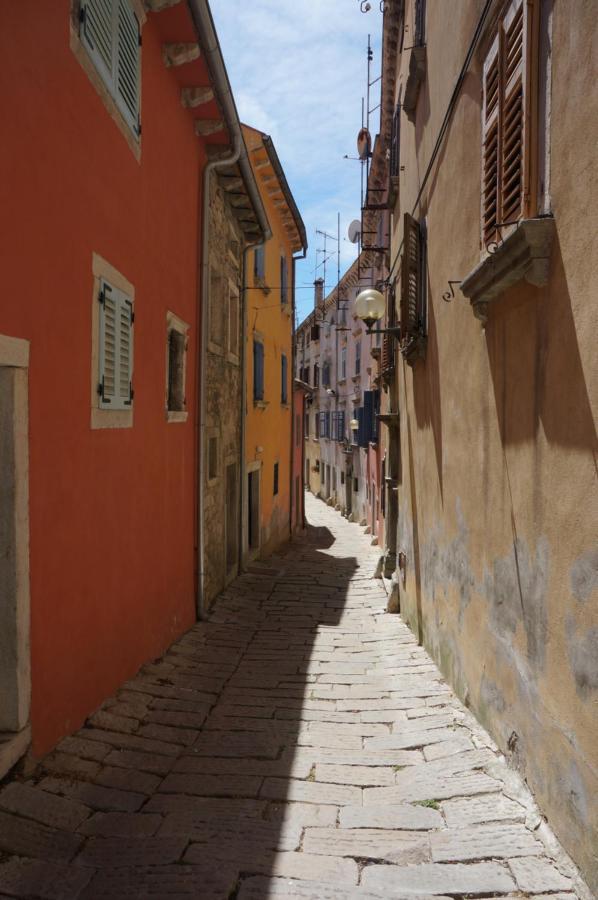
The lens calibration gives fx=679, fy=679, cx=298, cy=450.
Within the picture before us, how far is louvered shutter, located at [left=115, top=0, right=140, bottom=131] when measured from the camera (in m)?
5.38

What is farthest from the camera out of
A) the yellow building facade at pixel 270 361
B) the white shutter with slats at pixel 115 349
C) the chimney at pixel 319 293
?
the chimney at pixel 319 293

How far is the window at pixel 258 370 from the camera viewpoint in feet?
46.3

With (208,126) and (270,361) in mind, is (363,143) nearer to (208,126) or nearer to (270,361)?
(270,361)

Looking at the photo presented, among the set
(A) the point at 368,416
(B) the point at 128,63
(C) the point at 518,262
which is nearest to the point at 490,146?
(C) the point at 518,262

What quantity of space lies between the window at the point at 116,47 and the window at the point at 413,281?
334cm

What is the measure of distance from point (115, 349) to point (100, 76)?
76.1 inches

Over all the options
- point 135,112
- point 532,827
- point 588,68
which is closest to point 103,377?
point 135,112

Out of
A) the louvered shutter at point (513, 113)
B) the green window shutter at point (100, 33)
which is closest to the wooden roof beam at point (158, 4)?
the green window shutter at point (100, 33)

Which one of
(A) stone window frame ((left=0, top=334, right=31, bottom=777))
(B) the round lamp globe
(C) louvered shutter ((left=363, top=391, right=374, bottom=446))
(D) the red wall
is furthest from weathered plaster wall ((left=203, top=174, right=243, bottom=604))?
(C) louvered shutter ((left=363, top=391, right=374, bottom=446))

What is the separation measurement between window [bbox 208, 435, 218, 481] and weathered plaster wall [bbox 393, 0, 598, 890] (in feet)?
12.9

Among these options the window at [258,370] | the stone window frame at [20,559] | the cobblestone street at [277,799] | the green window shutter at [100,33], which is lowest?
the cobblestone street at [277,799]

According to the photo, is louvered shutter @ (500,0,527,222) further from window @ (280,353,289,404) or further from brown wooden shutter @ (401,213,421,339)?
window @ (280,353,289,404)

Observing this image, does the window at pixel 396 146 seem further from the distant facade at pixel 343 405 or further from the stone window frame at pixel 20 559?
the stone window frame at pixel 20 559

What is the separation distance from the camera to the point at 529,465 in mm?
3689
